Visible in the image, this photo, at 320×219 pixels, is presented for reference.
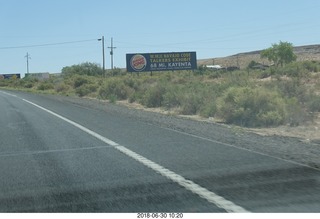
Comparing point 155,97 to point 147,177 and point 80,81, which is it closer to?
point 147,177

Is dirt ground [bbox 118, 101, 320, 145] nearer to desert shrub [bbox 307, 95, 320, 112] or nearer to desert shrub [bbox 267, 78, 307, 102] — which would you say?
desert shrub [bbox 307, 95, 320, 112]

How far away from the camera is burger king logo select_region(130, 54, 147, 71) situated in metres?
79.4

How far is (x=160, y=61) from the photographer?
81.3m


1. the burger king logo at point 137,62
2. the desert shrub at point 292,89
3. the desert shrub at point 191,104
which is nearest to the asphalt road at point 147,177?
the desert shrub at point 191,104

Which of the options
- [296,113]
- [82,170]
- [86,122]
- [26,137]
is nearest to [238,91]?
[296,113]

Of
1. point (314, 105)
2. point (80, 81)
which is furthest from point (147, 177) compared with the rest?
point (80, 81)

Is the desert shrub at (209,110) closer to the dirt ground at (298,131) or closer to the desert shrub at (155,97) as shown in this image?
the dirt ground at (298,131)

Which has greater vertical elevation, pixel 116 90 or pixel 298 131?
pixel 116 90

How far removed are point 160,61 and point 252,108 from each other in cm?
6004

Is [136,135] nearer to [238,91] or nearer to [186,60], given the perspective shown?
[238,91]

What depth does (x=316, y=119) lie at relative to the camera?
69.4ft

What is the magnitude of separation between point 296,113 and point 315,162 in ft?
33.7

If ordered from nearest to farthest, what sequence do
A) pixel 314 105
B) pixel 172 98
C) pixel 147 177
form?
pixel 147 177
pixel 314 105
pixel 172 98

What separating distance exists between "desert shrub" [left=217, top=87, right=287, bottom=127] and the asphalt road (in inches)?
244
